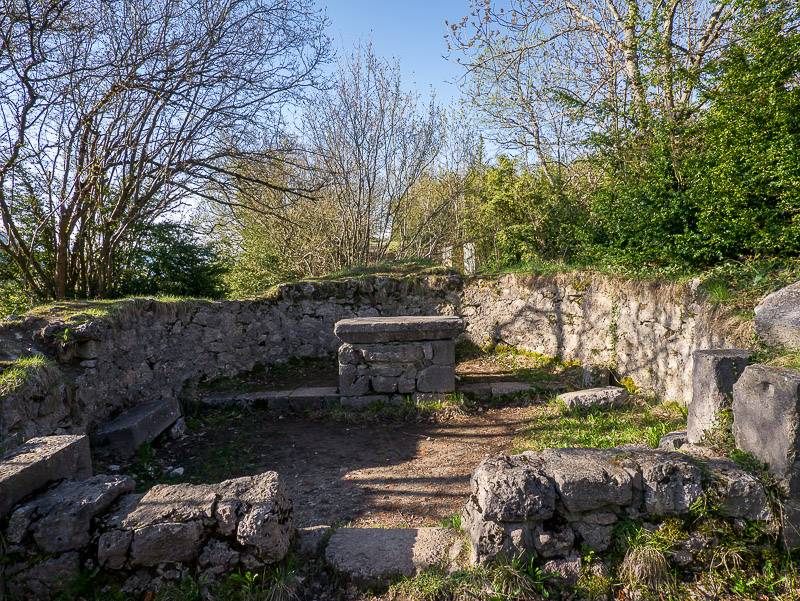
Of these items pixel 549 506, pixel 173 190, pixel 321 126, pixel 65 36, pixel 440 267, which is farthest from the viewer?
pixel 321 126

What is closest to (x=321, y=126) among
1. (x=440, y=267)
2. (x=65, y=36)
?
(x=440, y=267)

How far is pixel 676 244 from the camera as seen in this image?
5.57 meters

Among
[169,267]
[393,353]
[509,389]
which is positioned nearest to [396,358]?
[393,353]

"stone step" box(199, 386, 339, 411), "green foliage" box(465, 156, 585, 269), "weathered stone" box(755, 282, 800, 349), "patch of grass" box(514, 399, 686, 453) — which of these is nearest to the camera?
"weathered stone" box(755, 282, 800, 349)

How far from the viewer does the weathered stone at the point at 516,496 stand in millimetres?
2439

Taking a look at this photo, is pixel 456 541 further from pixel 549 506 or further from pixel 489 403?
pixel 489 403

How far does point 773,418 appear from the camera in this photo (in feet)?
8.48

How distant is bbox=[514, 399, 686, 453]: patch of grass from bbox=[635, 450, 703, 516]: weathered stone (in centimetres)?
160

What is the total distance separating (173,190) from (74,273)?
5.89 ft

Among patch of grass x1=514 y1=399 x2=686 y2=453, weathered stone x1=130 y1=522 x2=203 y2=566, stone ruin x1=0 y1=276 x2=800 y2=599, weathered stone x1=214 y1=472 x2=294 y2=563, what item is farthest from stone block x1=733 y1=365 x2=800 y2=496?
weathered stone x1=130 y1=522 x2=203 y2=566

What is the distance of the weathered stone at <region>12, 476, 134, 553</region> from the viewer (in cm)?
237

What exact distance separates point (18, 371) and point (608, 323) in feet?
20.1

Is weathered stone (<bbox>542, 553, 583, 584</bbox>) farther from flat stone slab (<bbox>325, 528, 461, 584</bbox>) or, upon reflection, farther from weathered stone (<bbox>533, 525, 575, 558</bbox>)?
flat stone slab (<bbox>325, 528, 461, 584</bbox>)

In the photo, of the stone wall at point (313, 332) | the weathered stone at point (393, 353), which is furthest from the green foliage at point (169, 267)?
the weathered stone at point (393, 353)
